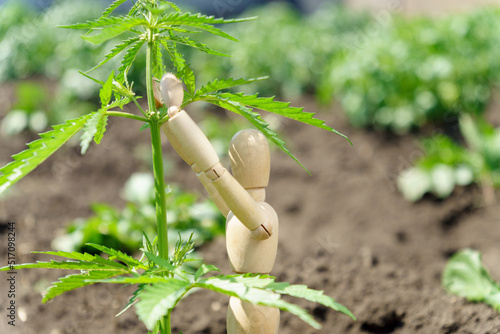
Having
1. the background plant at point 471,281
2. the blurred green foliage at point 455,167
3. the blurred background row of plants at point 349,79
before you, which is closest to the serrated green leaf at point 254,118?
the background plant at point 471,281

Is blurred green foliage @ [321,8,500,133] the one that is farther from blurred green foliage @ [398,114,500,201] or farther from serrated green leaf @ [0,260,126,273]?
serrated green leaf @ [0,260,126,273]

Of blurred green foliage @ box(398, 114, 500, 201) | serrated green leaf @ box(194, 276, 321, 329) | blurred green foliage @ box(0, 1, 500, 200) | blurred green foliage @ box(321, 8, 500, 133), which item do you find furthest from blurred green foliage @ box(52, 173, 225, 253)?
blurred green foliage @ box(321, 8, 500, 133)

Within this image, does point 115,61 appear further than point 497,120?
Yes

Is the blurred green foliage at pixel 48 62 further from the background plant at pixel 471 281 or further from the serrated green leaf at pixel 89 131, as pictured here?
the serrated green leaf at pixel 89 131

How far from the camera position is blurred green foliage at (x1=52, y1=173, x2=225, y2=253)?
3264 millimetres

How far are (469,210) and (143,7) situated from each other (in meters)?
3.25

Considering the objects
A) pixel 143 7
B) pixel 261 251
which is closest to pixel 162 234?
pixel 261 251

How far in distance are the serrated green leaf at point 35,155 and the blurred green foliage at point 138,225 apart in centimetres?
188

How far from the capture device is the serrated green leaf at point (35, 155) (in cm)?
121

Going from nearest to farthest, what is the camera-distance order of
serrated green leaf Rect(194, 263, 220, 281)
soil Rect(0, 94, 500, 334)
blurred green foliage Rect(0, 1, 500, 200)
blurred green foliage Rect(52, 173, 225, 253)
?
serrated green leaf Rect(194, 263, 220, 281)
soil Rect(0, 94, 500, 334)
blurred green foliage Rect(52, 173, 225, 253)
blurred green foliage Rect(0, 1, 500, 200)

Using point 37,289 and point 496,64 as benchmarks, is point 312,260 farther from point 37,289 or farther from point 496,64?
point 496,64

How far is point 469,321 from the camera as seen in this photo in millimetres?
2324

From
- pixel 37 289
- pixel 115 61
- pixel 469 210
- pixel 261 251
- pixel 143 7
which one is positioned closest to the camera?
pixel 143 7

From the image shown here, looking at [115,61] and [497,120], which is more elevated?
[115,61]
